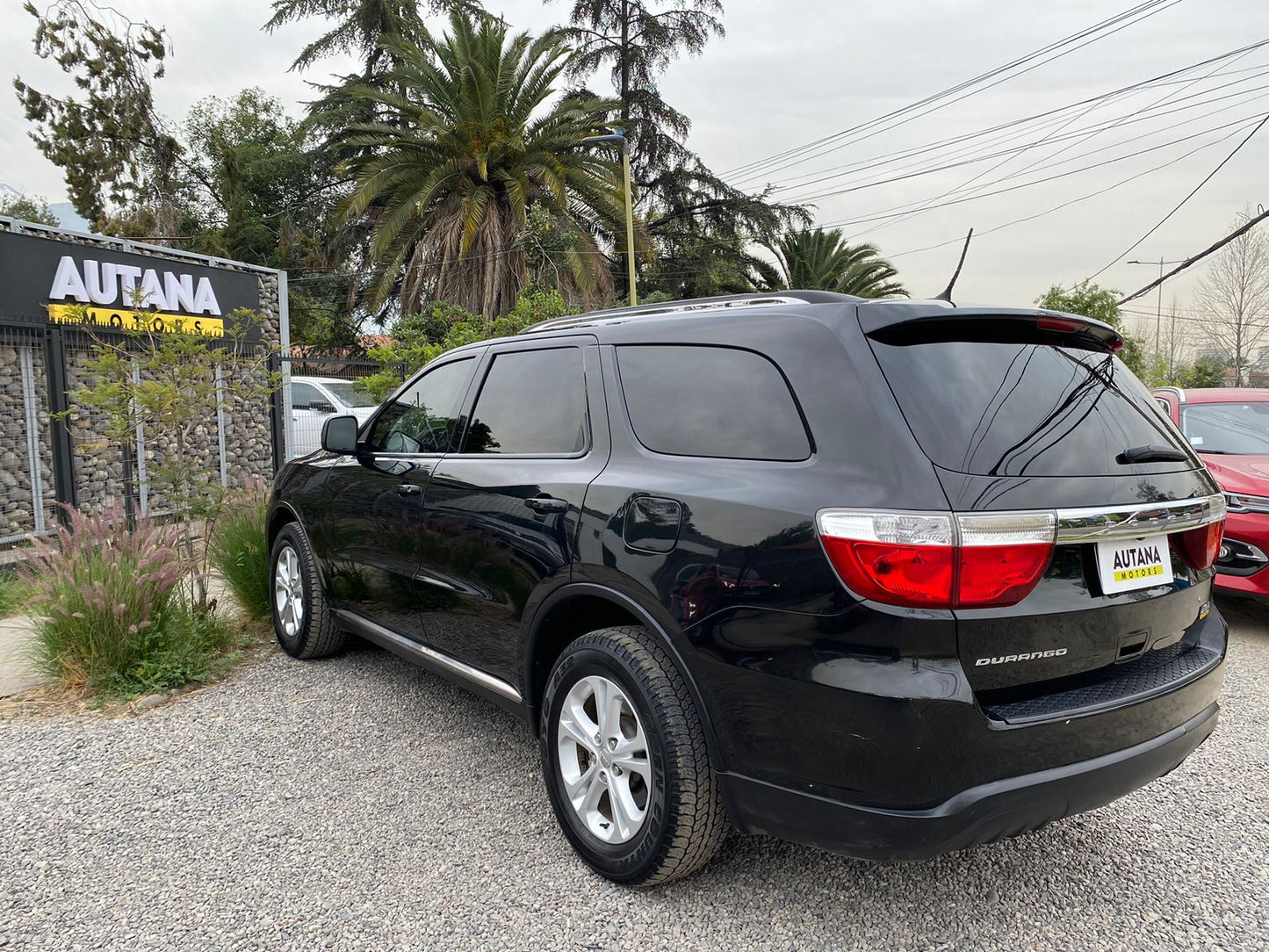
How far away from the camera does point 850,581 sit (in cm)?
209

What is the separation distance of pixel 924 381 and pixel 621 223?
70.9ft

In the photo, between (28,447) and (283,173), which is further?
(283,173)

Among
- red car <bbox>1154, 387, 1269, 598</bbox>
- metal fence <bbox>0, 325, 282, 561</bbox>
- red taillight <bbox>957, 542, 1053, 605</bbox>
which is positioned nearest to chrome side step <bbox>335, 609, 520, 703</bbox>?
red taillight <bbox>957, 542, 1053, 605</bbox>

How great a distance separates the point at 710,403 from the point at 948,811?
4.28 feet

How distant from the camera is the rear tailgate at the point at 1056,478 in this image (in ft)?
6.99

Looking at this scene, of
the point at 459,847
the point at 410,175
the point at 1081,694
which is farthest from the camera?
the point at 410,175

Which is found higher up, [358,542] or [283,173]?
[283,173]

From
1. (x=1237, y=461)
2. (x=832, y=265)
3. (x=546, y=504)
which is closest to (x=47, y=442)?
(x=546, y=504)

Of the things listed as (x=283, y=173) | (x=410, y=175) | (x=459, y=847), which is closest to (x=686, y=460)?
(x=459, y=847)

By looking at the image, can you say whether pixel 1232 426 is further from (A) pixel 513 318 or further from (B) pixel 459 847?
(A) pixel 513 318

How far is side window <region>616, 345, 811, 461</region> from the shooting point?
2420mm

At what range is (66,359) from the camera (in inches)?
387

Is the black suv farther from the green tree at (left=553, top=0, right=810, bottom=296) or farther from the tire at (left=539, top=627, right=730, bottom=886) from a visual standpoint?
the green tree at (left=553, top=0, right=810, bottom=296)

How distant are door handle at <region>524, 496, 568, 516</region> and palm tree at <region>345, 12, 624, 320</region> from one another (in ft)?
58.4
